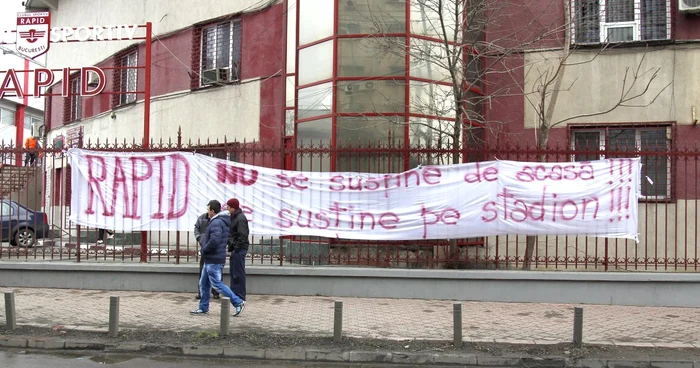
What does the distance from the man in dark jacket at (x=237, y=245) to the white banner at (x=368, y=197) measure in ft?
4.11

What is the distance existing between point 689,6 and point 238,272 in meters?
10.5

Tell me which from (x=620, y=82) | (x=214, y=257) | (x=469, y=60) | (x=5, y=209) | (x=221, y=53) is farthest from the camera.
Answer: (x=221, y=53)

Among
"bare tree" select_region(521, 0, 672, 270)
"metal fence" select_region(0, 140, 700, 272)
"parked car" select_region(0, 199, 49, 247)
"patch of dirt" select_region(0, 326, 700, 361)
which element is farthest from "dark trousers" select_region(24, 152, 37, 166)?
"bare tree" select_region(521, 0, 672, 270)

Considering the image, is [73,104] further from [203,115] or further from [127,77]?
[203,115]

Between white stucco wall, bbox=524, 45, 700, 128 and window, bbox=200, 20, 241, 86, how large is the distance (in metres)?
7.84

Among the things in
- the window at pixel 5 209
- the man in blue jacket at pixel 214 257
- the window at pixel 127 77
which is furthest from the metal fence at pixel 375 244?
the window at pixel 127 77

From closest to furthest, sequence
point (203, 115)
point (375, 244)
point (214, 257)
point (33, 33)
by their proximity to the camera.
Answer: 1. point (214, 257)
2. point (375, 244)
3. point (33, 33)
4. point (203, 115)

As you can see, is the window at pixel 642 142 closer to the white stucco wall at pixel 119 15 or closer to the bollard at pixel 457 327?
the bollard at pixel 457 327

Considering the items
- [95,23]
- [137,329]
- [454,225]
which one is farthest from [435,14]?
[95,23]

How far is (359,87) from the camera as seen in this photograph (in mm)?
12039

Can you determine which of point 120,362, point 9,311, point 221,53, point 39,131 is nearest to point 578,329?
point 120,362

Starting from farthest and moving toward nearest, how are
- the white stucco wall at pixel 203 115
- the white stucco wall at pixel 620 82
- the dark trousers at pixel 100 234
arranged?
1. the white stucco wall at pixel 203 115
2. the white stucco wall at pixel 620 82
3. the dark trousers at pixel 100 234

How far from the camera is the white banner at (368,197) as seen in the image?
9.91m

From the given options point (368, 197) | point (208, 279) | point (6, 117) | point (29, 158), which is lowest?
point (208, 279)
